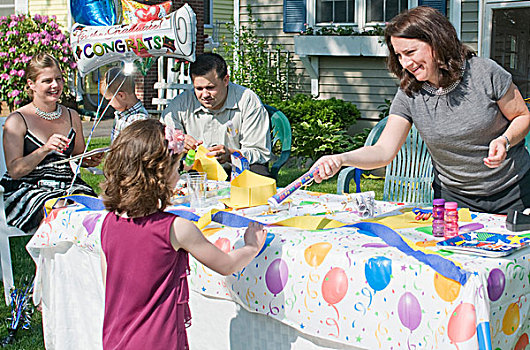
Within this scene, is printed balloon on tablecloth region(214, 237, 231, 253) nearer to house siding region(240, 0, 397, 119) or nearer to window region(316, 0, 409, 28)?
house siding region(240, 0, 397, 119)

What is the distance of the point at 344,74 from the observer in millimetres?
9609

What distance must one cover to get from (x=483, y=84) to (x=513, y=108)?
16cm

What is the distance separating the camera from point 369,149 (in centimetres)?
284

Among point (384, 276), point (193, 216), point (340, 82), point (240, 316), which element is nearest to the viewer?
point (384, 276)

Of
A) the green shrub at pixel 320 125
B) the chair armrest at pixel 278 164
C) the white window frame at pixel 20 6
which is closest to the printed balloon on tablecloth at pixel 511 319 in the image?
the chair armrest at pixel 278 164

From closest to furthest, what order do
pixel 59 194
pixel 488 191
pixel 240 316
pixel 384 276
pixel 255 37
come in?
pixel 384 276 < pixel 240 316 < pixel 488 191 < pixel 59 194 < pixel 255 37

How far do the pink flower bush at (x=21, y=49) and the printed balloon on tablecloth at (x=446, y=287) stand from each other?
10.9 m

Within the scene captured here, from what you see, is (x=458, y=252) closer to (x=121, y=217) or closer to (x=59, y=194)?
(x=121, y=217)

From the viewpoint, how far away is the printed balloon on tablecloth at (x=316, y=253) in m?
2.12

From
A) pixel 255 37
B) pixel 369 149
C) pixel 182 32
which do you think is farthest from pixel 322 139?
pixel 369 149

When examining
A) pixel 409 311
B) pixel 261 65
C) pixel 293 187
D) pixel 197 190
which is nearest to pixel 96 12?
pixel 197 190

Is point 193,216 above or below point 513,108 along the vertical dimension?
below

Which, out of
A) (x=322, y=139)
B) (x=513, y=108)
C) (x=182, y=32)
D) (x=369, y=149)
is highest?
(x=182, y=32)

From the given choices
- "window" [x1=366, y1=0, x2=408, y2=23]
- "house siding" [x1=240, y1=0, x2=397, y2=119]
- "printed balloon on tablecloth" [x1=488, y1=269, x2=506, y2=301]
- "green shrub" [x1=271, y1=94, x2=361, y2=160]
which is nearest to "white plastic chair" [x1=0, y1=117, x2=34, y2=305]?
"printed balloon on tablecloth" [x1=488, y1=269, x2=506, y2=301]
